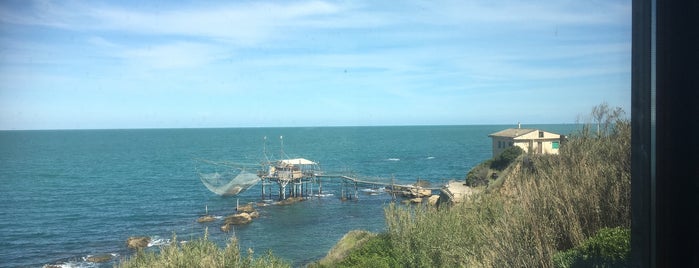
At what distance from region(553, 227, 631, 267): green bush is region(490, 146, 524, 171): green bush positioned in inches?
656

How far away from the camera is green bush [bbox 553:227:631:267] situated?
2421mm

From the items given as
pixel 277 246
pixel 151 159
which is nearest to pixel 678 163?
pixel 277 246

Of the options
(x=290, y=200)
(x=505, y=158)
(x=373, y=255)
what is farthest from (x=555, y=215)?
(x=290, y=200)

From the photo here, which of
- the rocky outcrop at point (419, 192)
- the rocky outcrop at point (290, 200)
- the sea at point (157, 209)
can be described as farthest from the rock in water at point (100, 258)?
the rocky outcrop at point (419, 192)

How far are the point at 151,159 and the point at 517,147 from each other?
45.3m

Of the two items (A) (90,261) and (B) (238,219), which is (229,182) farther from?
(A) (90,261)

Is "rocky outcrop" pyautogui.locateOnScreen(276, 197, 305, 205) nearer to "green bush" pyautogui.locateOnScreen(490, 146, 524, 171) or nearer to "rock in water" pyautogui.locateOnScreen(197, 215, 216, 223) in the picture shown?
"rock in water" pyautogui.locateOnScreen(197, 215, 216, 223)

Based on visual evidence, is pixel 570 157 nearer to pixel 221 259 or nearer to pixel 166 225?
pixel 221 259

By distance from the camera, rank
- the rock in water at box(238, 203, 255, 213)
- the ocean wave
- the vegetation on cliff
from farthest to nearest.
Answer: the rock in water at box(238, 203, 255, 213) < the ocean wave < the vegetation on cliff

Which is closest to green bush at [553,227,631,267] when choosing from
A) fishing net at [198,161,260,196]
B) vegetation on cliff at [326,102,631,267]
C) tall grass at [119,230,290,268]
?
vegetation on cliff at [326,102,631,267]

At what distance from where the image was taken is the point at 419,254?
8.59 m

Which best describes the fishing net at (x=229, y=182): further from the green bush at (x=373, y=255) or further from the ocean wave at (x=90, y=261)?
the green bush at (x=373, y=255)

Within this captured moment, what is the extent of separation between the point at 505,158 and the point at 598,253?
1935 centimetres

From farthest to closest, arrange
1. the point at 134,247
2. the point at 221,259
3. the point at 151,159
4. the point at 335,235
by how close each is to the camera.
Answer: the point at 151,159 → the point at 335,235 → the point at 134,247 → the point at 221,259
